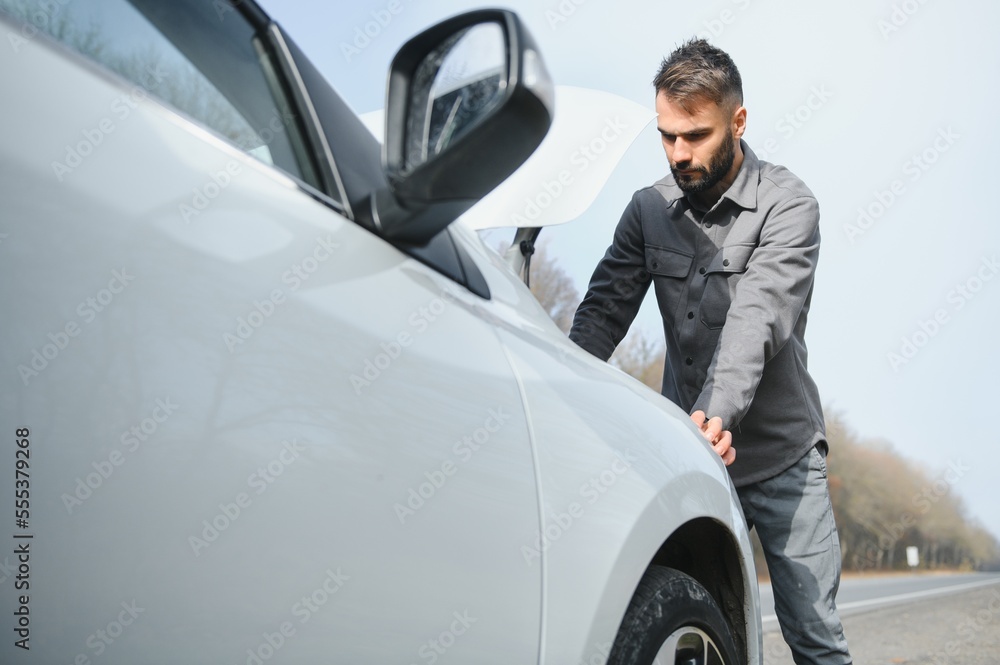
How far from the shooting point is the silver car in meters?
0.90

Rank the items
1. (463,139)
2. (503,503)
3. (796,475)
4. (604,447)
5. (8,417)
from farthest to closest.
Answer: (796,475) < (604,447) < (503,503) < (463,139) < (8,417)

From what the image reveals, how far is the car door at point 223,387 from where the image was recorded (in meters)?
0.90

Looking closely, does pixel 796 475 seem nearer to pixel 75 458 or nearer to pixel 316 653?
pixel 316 653

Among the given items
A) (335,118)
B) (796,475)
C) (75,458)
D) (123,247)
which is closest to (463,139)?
(335,118)

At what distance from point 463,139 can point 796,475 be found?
75.2 inches

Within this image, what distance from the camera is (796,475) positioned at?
2672 millimetres

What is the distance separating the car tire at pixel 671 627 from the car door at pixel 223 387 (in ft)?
1.03

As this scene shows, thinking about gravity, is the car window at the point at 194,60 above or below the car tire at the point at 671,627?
above

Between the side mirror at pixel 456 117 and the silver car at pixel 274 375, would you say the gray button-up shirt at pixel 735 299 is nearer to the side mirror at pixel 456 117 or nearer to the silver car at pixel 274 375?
the silver car at pixel 274 375

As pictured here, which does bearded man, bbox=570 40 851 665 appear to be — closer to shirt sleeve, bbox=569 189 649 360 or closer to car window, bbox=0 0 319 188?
shirt sleeve, bbox=569 189 649 360

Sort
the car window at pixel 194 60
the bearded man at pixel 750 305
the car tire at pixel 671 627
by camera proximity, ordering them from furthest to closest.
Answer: the bearded man at pixel 750 305, the car tire at pixel 671 627, the car window at pixel 194 60

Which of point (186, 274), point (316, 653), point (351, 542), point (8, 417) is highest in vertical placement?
point (186, 274)

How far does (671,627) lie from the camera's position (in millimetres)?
1680

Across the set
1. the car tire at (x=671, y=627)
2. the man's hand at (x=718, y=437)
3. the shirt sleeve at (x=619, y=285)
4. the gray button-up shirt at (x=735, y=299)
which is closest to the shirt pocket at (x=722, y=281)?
the gray button-up shirt at (x=735, y=299)
